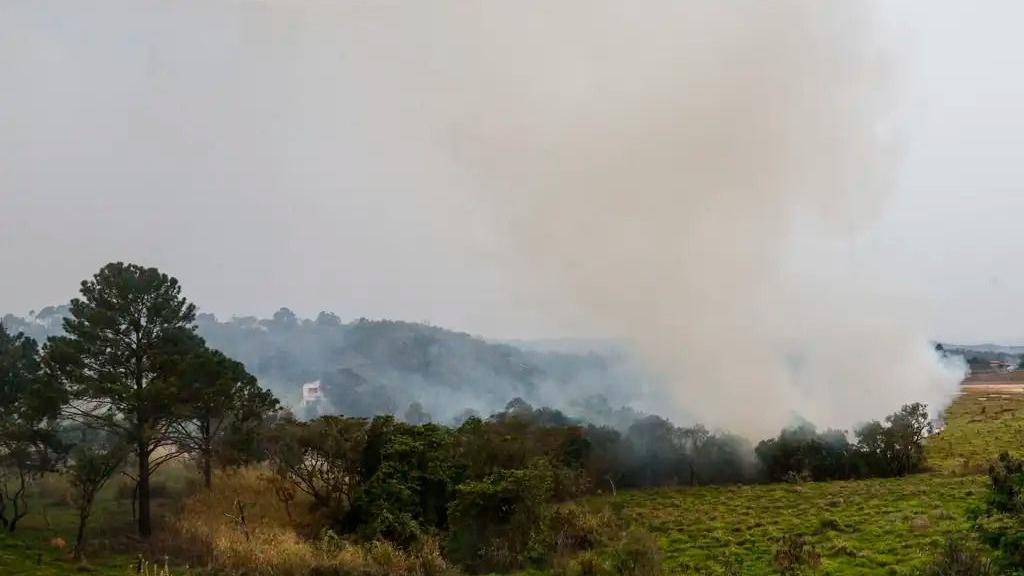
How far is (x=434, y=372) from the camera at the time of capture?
124 m

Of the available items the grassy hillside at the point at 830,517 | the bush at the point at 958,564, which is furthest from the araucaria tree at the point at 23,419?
the bush at the point at 958,564

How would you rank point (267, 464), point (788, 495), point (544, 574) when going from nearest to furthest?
point (544, 574), point (267, 464), point (788, 495)

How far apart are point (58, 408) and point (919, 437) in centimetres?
4270

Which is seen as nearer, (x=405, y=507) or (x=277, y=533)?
(x=277, y=533)

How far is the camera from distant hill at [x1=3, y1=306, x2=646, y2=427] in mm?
81938

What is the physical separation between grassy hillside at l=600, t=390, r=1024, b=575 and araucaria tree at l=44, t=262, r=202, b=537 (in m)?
20.1

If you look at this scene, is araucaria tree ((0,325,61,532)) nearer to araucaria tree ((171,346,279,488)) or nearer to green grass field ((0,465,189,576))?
green grass field ((0,465,189,576))

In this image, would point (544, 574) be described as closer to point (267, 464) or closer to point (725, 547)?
point (725, 547)

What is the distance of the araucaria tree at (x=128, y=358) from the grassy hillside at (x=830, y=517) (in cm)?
2011

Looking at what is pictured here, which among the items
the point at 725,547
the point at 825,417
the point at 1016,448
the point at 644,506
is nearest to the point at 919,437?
the point at 1016,448

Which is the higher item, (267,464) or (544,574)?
(267,464)

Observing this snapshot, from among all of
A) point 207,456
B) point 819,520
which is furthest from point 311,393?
point 819,520

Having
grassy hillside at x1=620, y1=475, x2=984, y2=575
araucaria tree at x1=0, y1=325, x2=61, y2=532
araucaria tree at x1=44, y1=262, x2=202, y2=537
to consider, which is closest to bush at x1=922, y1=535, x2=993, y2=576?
grassy hillside at x1=620, y1=475, x2=984, y2=575

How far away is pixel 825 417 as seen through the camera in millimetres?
48438
